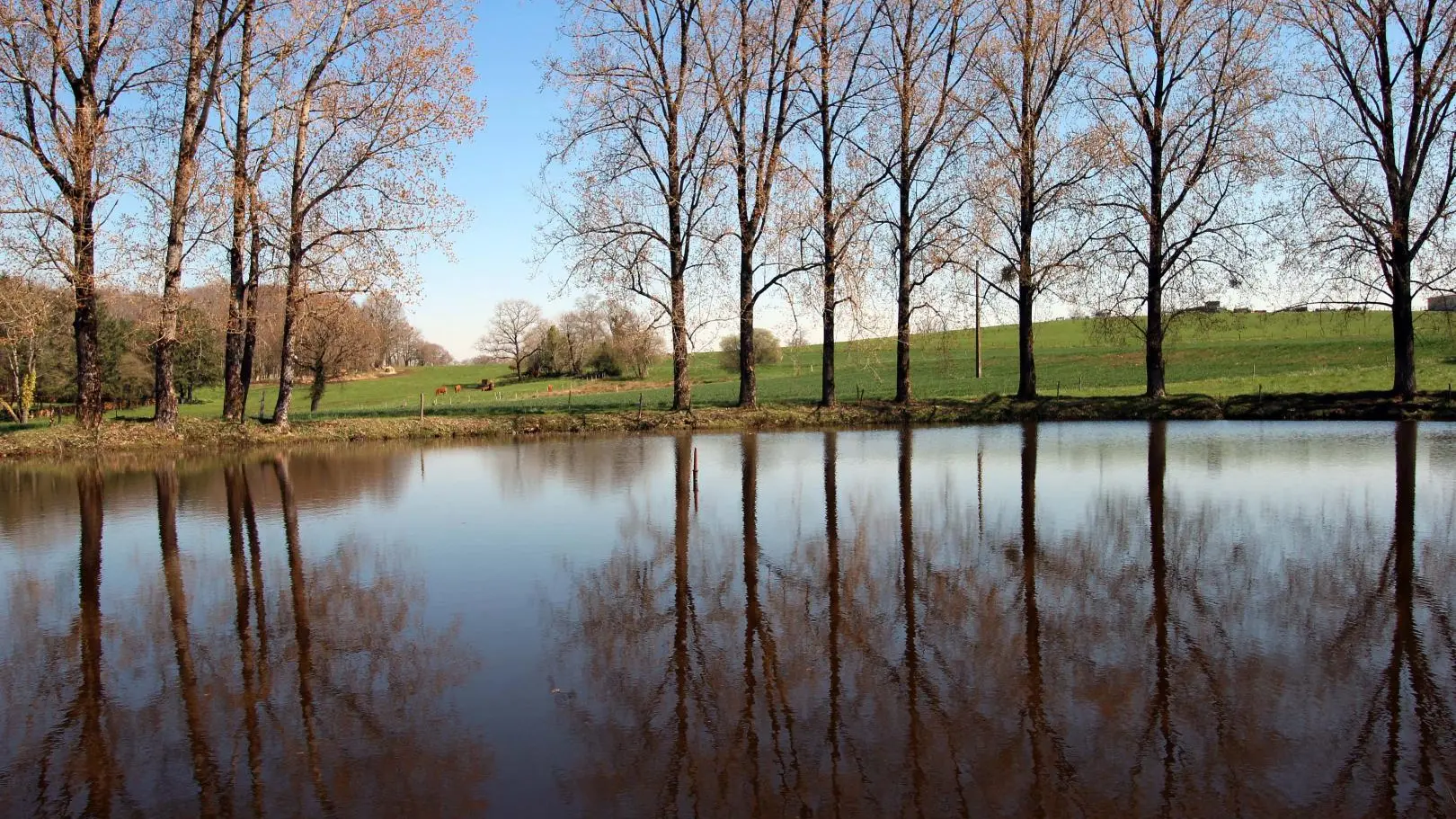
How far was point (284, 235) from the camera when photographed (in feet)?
86.7

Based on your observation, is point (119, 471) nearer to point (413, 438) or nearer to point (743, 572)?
point (413, 438)

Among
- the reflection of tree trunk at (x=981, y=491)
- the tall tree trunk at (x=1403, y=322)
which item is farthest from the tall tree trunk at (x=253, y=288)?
the tall tree trunk at (x=1403, y=322)

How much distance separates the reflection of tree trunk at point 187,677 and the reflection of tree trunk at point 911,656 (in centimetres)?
375

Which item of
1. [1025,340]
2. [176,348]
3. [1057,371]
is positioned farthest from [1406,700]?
[176,348]

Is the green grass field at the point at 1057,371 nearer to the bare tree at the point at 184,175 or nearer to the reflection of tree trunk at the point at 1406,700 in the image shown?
the bare tree at the point at 184,175

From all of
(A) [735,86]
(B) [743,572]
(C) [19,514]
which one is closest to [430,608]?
(B) [743,572]

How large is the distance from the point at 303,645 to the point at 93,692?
4.92 feet

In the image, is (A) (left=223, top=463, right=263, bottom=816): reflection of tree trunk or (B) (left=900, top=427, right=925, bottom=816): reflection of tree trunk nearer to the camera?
(B) (left=900, top=427, right=925, bottom=816): reflection of tree trunk

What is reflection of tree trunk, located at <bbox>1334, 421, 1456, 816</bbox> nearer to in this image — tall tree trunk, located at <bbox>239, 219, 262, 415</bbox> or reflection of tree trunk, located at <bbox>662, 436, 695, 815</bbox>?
reflection of tree trunk, located at <bbox>662, 436, 695, 815</bbox>

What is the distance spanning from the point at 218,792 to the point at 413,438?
23239 mm

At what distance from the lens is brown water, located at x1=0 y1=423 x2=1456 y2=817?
5176mm

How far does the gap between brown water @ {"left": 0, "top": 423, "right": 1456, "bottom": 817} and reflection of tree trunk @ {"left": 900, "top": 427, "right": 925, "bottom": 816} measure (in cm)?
3

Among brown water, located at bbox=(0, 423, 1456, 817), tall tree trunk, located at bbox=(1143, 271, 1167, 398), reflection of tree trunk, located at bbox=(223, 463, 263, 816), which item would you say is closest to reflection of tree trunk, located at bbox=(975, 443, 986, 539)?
brown water, located at bbox=(0, 423, 1456, 817)

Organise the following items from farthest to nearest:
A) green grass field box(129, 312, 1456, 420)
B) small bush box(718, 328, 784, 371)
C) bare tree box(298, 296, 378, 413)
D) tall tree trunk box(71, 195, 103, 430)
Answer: small bush box(718, 328, 784, 371) → bare tree box(298, 296, 378, 413) → green grass field box(129, 312, 1456, 420) → tall tree trunk box(71, 195, 103, 430)
